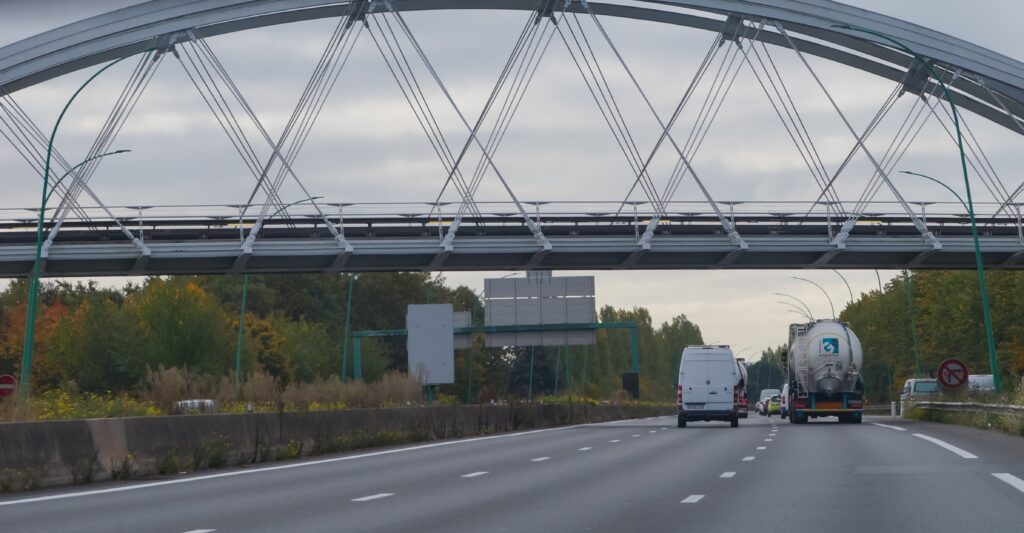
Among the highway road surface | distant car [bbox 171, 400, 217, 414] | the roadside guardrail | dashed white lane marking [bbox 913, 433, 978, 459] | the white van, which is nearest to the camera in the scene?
the highway road surface

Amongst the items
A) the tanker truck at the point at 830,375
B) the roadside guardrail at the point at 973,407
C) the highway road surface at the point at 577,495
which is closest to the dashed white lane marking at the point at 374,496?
the highway road surface at the point at 577,495

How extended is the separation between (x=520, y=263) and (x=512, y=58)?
644cm

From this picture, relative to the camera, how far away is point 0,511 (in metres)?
14.5

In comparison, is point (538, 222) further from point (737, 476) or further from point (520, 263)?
point (737, 476)

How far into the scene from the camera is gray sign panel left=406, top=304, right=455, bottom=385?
48.6 m

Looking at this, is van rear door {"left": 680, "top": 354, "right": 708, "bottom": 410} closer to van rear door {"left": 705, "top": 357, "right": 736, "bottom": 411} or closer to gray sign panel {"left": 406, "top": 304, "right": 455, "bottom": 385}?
van rear door {"left": 705, "top": 357, "right": 736, "bottom": 411}

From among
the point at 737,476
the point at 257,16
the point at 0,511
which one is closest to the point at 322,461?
the point at 737,476

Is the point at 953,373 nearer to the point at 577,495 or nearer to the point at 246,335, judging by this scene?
the point at 577,495

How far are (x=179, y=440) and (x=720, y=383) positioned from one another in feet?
86.6

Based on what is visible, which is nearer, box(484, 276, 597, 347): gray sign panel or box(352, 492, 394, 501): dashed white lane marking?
box(352, 492, 394, 501): dashed white lane marking

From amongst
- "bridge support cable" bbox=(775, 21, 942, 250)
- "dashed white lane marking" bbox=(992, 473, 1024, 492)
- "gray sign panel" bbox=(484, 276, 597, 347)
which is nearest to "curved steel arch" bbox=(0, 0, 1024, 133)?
"bridge support cable" bbox=(775, 21, 942, 250)

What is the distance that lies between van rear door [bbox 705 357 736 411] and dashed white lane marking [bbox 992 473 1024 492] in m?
26.9

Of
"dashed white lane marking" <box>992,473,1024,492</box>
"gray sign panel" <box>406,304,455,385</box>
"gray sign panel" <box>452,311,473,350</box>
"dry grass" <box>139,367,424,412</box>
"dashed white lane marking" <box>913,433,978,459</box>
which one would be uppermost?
"gray sign panel" <box>452,311,473,350</box>

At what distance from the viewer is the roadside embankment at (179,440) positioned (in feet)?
58.0
